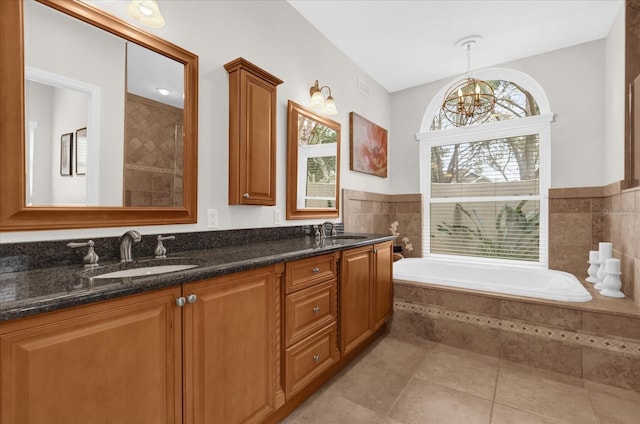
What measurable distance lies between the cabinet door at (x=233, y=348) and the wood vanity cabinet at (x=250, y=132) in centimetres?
70

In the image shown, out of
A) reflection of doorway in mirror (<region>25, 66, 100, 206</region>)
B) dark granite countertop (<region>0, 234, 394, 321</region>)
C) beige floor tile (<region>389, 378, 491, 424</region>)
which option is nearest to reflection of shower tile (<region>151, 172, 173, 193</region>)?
reflection of doorway in mirror (<region>25, 66, 100, 206</region>)

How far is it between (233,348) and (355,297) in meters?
1.08

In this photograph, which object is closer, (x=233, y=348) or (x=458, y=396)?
(x=233, y=348)

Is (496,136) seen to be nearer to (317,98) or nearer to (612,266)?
(612,266)

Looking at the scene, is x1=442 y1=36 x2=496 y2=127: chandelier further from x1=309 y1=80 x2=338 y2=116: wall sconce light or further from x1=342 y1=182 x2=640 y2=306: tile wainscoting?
x1=309 y1=80 x2=338 y2=116: wall sconce light

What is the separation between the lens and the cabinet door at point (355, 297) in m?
2.06

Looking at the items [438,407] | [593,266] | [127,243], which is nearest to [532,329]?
[438,407]

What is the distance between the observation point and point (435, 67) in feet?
11.5

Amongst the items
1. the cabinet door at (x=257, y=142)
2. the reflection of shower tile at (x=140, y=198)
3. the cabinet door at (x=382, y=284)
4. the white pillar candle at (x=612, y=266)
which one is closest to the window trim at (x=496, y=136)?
the white pillar candle at (x=612, y=266)

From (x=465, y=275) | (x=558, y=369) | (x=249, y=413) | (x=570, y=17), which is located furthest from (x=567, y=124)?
(x=249, y=413)

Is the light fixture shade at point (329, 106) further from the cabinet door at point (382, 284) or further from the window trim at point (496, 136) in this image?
the window trim at point (496, 136)

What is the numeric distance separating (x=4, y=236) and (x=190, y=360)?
85 cm

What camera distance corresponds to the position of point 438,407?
5.75 feet

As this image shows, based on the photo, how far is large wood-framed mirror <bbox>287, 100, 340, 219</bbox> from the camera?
8.08ft
